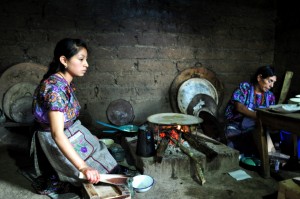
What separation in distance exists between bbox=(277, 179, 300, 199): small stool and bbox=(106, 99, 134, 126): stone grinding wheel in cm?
294

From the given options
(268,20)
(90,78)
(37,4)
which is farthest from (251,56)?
(37,4)

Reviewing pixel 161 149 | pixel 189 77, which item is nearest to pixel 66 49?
pixel 161 149

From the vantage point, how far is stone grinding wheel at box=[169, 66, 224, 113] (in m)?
4.95

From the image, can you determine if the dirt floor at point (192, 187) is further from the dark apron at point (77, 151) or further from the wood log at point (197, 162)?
the dark apron at point (77, 151)

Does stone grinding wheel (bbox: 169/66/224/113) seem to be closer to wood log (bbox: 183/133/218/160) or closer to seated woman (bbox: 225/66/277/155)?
seated woman (bbox: 225/66/277/155)

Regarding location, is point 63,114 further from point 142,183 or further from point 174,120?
point 174,120

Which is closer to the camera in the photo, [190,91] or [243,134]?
[243,134]

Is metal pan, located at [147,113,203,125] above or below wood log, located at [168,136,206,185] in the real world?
above

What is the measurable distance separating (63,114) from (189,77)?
3.22 metres

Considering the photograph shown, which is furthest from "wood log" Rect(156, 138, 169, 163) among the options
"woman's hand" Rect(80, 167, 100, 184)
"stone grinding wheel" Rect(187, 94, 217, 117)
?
"stone grinding wheel" Rect(187, 94, 217, 117)

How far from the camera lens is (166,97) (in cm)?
497

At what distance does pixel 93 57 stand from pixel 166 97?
5.11 ft

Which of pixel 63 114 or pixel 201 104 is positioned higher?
pixel 63 114

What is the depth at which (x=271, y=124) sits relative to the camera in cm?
271
